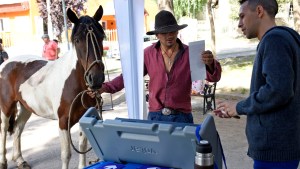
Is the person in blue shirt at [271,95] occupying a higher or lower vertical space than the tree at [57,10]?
lower

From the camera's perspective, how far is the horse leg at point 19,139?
16.7 feet

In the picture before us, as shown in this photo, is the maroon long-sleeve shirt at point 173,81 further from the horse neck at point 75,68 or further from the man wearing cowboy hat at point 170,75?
the horse neck at point 75,68

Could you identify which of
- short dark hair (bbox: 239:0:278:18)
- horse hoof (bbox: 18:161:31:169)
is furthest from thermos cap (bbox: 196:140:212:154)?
horse hoof (bbox: 18:161:31:169)

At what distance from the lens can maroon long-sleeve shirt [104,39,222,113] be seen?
2.87m

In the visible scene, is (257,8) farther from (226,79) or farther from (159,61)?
(226,79)

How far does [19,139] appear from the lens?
5234 mm

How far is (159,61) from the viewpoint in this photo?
115 inches

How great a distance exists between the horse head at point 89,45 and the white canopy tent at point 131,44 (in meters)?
0.27

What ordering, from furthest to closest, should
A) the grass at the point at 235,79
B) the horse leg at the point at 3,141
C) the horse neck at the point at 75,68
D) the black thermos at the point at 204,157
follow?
the grass at the point at 235,79 < the horse leg at the point at 3,141 < the horse neck at the point at 75,68 < the black thermos at the point at 204,157

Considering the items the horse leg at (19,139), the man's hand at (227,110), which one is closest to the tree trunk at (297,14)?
the horse leg at (19,139)

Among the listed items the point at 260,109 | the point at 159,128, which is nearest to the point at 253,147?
the point at 260,109

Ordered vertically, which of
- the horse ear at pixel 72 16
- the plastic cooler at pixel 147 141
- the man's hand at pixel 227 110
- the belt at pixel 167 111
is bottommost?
the belt at pixel 167 111

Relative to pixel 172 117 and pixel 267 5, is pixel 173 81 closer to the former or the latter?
pixel 172 117

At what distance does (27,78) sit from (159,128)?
3.25 m
